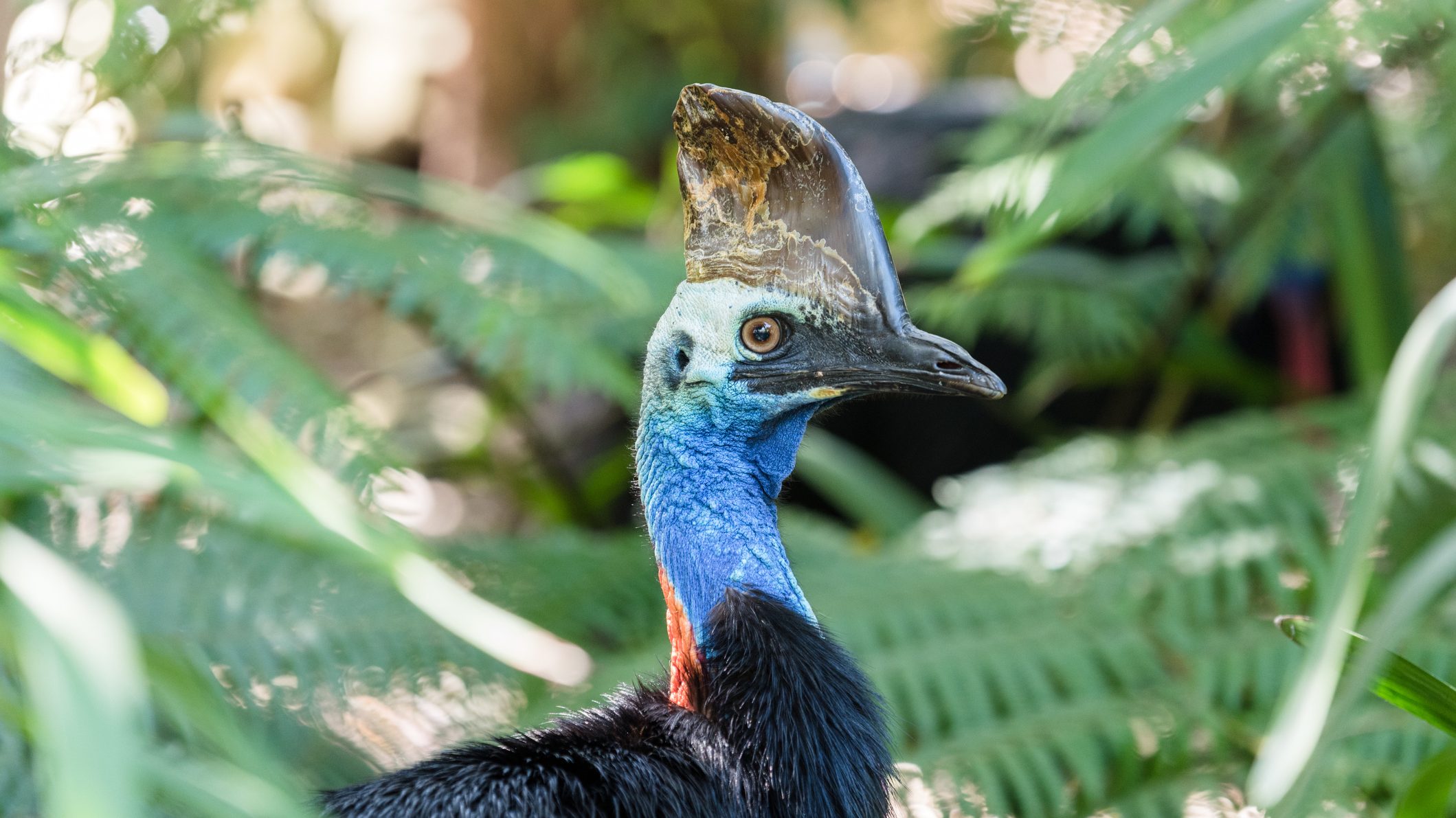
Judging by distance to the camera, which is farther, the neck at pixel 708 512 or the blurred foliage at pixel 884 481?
the neck at pixel 708 512

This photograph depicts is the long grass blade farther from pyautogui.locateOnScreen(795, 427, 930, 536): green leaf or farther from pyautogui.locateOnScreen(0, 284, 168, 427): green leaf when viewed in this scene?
pyautogui.locateOnScreen(795, 427, 930, 536): green leaf

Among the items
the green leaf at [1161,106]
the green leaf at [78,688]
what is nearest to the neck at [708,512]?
the green leaf at [1161,106]

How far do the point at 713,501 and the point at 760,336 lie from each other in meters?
0.16

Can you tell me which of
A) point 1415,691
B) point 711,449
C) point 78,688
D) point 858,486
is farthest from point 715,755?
point 858,486

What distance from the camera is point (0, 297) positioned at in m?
0.88

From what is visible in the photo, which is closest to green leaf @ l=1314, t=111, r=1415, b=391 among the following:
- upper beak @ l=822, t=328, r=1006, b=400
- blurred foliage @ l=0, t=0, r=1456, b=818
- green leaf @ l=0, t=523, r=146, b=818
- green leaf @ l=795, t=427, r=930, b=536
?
blurred foliage @ l=0, t=0, r=1456, b=818

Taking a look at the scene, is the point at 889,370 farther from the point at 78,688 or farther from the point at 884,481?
the point at 884,481

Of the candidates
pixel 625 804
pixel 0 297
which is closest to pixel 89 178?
pixel 0 297

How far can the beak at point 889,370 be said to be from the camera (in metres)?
1.09

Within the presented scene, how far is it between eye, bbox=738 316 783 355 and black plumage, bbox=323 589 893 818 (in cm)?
A: 22

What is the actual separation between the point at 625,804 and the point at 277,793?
0.46 m

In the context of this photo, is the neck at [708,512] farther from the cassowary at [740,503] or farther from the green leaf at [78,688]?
the green leaf at [78,688]

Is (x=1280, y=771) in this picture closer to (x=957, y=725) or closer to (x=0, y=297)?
(x=0, y=297)

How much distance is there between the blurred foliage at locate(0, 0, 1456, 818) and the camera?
1000 millimetres
